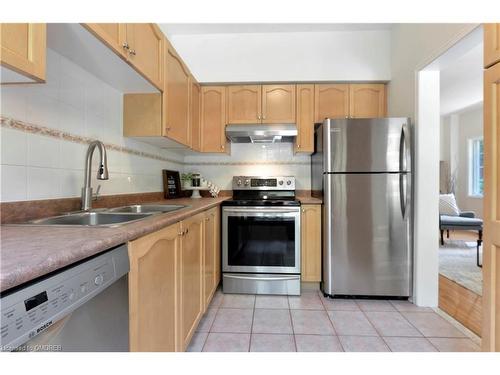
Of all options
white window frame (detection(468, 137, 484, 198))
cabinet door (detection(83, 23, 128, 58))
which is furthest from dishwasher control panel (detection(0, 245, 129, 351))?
white window frame (detection(468, 137, 484, 198))

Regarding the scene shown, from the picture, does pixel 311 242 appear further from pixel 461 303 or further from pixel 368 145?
pixel 461 303

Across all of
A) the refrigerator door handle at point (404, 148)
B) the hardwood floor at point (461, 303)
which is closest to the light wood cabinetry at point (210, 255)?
the refrigerator door handle at point (404, 148)

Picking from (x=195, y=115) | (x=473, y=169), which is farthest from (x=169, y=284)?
(x=473, y=169)

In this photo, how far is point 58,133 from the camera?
1282mm

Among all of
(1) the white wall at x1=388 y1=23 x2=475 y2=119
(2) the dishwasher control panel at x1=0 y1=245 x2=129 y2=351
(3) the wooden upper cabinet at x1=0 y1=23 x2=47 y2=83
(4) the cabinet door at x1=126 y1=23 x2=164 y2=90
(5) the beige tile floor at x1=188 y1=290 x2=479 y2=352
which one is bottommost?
(5) the beige tile floor at x1=188 y1=290 x2=479 y2=352

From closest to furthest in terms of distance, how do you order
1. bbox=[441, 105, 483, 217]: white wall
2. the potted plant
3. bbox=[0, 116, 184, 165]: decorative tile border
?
bbox=[0, 116, 184, 165]: decorative tile border
the potted plant
bbox=[441, 105, 483, 217]: white wall

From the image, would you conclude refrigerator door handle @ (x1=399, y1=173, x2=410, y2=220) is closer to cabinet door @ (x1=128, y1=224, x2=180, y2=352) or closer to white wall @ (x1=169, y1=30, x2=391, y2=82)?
white wall @ (x1=169, y1=30, x2=391, y2=82)

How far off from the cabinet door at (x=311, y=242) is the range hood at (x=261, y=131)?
787mm

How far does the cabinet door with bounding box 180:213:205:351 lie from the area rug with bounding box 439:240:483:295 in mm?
2544

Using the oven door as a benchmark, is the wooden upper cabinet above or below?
above

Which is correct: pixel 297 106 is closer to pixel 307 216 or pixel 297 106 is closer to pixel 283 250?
pixel 307 216

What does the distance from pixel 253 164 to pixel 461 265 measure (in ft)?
9.37

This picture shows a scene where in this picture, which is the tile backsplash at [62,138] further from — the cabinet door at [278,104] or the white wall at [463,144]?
the white wall at [463,144]

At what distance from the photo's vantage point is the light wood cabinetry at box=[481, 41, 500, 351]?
1172mm
